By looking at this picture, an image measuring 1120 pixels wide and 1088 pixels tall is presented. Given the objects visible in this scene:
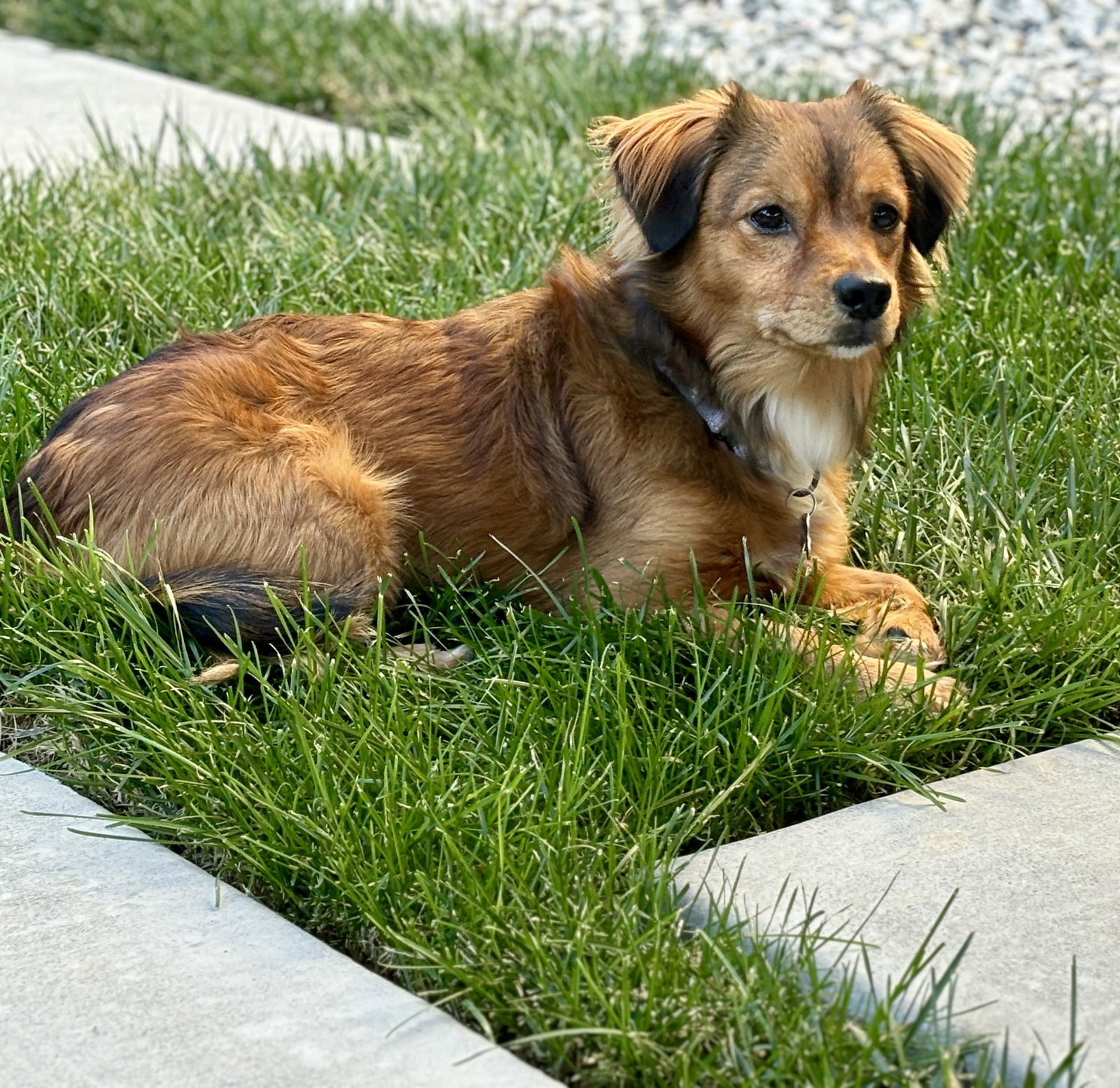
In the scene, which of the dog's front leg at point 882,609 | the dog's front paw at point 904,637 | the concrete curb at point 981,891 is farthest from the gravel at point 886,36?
the concrete curb at point 981,891

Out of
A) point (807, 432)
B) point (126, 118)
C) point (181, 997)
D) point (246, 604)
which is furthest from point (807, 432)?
point (126, 118)

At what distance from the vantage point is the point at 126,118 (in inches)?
254

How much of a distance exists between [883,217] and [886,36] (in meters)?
5.78

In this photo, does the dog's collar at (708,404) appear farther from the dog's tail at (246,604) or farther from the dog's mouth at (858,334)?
the dog's tail at (246,604)

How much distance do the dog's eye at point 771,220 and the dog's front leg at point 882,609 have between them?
0.69 m

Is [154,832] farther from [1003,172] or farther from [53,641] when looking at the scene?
[1003,172]

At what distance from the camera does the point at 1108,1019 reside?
6.56 feet

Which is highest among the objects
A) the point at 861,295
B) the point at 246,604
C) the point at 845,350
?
the point at 861,295

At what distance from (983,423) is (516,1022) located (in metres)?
2.18

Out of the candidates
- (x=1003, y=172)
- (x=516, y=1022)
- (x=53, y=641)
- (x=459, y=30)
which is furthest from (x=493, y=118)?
(x=516, y=1022)

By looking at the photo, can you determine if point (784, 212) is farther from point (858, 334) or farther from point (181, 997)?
point (181, 997)

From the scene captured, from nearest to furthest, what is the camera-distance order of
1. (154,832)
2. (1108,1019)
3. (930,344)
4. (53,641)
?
(1108,1019) → (154,832) → (53,641) → (930,344)

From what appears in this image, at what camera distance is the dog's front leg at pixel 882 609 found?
9.90 feet

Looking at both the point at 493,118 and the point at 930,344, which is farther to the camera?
the point at 493,118
